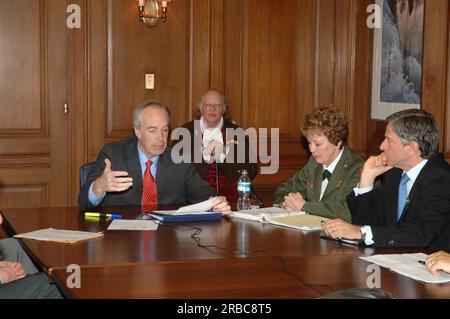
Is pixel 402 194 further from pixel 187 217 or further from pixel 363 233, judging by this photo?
pixel 187 217

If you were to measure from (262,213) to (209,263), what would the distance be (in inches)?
43.5

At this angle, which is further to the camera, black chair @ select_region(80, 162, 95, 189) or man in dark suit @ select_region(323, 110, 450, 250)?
black chair @ select_region(80, 162, 95, 189)

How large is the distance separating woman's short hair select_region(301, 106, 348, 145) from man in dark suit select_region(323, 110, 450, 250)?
595 mm

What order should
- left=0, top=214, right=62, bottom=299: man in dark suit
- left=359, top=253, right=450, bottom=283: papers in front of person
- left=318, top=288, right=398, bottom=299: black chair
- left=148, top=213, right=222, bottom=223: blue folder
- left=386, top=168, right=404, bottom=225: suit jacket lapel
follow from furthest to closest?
left=148, top=213, right=222, bottom=223: blue folder
left=386, top=168, right=404, bottom=225: suit jacket lapel
left=0, top=214, right=62, bottom=299: man in dark suit
left=359, top=253, right=450, bottom=283: papers in front of person
left=318, top=288, right=398, bottom=299: black chair

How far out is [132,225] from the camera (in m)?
3.50

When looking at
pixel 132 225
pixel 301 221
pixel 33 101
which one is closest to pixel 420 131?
pixel 301 221

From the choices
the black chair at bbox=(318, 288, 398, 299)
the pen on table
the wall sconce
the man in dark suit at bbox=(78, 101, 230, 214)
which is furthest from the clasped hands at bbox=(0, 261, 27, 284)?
the wall sconce

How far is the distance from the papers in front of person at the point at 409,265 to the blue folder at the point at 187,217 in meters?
1.06

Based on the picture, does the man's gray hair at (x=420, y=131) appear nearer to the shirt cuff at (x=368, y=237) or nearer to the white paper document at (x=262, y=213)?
the shirt cuff at (x=368, y=237)

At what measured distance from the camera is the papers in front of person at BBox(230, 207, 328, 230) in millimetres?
3552

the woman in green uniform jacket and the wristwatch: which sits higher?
the woman in green uniform jacket

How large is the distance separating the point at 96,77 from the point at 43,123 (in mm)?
555

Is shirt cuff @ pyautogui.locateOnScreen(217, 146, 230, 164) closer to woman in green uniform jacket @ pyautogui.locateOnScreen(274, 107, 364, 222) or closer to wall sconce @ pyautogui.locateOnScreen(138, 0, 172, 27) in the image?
wall sconce @ pyautogui.locateOnScreen(138, 0, 172, 27)

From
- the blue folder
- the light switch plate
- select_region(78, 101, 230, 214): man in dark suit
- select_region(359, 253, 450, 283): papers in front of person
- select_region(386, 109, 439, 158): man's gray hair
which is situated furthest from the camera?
the light switch plate
